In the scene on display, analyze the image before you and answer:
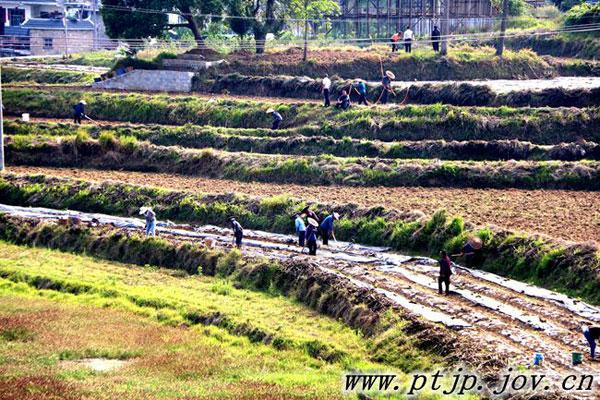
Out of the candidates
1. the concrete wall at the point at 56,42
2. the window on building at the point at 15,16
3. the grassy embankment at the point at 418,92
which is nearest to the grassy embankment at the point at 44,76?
the grassy embankment at the point at 418,92

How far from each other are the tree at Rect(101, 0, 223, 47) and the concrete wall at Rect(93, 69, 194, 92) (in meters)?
2.45

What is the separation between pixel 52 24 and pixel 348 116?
5023 centimetres

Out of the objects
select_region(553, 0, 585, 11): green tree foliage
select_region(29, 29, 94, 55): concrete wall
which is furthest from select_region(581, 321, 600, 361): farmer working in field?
select_region(29, 29, 94, 55): concrete wall

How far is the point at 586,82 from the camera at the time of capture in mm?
50312

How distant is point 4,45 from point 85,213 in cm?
5359

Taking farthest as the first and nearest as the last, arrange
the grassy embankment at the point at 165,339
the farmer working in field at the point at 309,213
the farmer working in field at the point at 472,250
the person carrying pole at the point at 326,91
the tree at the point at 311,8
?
the tree at the point at 311,8, the person carrying pole at the point at 326,91, the farmer working in field at the point at 309,213, the farmer working in field at the point at 472,250, the grassy embankment at the point at 165,339

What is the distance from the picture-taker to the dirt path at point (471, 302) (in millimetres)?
24125

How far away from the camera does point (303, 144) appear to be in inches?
1816

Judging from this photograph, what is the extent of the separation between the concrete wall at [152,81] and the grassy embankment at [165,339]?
25.1 metres

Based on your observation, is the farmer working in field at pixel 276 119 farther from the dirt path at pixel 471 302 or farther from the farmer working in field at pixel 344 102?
the dirt path at pixel 471 302

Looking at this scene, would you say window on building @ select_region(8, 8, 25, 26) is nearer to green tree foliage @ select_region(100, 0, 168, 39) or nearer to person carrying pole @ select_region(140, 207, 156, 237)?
green tree foliage @ select_region(100, 0, 168, 39)

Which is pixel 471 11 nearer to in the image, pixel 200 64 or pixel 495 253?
pixel 200 64

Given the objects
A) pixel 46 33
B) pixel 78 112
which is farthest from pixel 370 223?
pixel 46 33

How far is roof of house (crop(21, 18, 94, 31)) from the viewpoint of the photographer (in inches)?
3602
